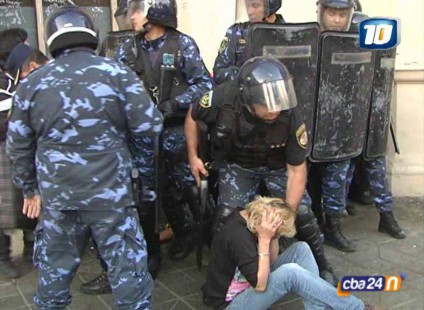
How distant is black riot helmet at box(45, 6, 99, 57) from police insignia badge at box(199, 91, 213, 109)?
36.8 inches

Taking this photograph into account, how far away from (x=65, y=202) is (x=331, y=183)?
2.35 meters

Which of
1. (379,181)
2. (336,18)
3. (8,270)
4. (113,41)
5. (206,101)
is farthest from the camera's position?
(379,181)

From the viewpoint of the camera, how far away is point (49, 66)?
2.41 m

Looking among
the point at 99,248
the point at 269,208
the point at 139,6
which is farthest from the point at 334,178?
the point at 99,248

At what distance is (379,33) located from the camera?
3363 millimetres

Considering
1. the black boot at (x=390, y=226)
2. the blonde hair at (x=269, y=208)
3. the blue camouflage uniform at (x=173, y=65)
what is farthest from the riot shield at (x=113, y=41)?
the black boot at (x=390, y=226)

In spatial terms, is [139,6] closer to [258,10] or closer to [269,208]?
[258,10]

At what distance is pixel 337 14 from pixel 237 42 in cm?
78

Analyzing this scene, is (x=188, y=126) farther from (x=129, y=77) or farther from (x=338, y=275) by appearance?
(x=338, y=275)

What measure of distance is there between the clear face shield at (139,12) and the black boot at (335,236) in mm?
2002

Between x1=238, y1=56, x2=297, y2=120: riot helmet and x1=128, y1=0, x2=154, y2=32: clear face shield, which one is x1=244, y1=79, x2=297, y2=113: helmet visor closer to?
x1=238, y1=56, x2=297, y2=120: riot helmet

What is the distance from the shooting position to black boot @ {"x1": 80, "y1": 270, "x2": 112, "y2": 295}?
3500 mm

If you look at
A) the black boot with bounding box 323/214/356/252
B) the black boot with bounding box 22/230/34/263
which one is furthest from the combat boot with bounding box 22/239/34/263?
the black boot with bounding box 323/214/356/252

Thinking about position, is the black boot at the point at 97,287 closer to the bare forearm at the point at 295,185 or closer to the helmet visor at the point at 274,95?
the bare forearm at the point at 295,185
